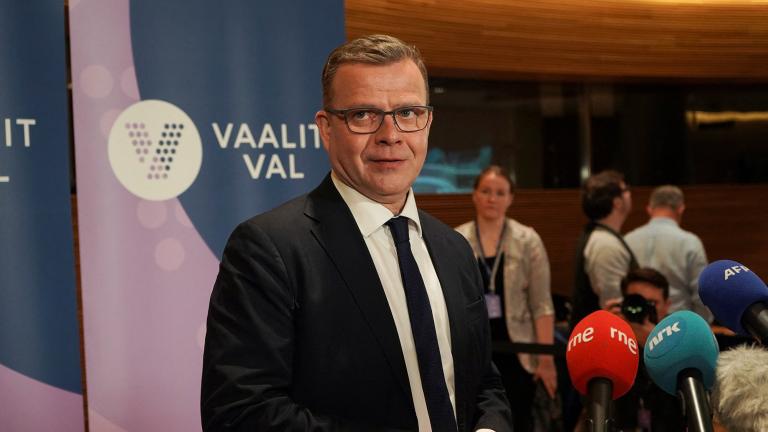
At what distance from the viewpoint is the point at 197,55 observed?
295cm

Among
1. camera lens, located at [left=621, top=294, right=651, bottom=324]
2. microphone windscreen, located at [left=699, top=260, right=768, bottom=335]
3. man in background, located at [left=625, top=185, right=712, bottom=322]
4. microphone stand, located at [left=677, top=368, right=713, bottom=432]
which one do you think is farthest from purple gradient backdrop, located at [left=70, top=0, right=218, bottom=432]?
man in background, located at [left=625, top=185, right=712, bottom=322]

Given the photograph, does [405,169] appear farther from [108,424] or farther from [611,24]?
[611,24]

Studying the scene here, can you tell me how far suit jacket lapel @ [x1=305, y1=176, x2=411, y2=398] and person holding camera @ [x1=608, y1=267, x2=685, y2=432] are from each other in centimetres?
228

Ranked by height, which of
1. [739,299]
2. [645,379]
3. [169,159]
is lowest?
[645,379]

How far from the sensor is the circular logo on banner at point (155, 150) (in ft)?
9.37

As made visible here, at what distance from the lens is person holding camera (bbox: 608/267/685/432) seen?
365 cm

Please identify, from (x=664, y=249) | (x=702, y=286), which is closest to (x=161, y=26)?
(x=702, y=286)

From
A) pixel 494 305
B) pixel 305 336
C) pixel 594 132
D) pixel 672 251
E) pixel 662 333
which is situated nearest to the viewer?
pixel 662 333

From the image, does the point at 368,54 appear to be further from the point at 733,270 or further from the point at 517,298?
the point at 517,298

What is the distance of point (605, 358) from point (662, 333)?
0.29 ft

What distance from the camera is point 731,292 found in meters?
1.37

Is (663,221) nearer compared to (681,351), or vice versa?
(681,351)

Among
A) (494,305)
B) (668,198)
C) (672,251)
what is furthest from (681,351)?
(668,198)

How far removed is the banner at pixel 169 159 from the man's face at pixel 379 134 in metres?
1.40
